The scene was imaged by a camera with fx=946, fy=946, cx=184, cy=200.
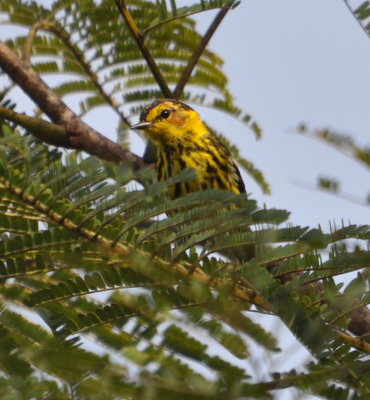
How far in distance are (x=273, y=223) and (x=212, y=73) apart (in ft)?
8.89

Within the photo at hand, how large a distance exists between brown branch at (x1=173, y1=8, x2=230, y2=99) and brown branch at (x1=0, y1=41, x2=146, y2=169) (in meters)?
0.41

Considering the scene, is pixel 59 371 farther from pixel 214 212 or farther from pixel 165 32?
pixel 165 32

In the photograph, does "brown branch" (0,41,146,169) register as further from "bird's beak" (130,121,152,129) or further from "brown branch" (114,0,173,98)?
"bird's beak" (130,121,152,129)

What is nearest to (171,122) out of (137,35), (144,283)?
(137,35)

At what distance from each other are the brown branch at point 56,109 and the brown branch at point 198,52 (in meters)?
0.41

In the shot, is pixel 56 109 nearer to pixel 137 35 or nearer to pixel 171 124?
pixel 137 35

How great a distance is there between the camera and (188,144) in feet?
19.3

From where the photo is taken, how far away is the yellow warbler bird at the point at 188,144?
544cm

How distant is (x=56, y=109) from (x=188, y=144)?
1.84m

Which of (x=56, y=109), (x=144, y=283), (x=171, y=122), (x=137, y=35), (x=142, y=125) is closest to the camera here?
(x=144, y=283)

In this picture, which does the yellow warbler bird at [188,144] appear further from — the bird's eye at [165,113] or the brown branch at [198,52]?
the brown branch at [198,52]

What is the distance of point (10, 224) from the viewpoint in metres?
2.34

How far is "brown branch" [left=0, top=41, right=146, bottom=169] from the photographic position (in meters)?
4.07

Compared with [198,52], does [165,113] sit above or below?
above
